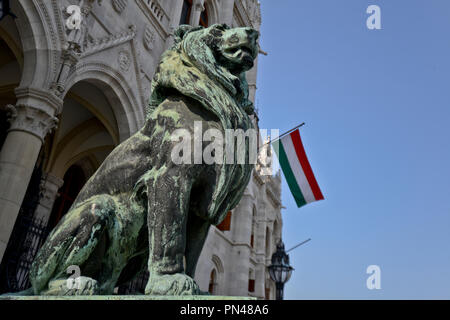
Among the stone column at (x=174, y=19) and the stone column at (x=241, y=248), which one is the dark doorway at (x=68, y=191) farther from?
the stone column at (x=241, y=248)

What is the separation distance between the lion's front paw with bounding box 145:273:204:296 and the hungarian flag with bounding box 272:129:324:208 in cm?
885

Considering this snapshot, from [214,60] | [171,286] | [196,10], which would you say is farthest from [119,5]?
[171,286]

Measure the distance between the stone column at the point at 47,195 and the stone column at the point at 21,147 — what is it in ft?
16.4

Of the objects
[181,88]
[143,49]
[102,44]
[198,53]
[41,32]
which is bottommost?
[181,88]

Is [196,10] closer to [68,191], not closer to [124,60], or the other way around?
[124,60]

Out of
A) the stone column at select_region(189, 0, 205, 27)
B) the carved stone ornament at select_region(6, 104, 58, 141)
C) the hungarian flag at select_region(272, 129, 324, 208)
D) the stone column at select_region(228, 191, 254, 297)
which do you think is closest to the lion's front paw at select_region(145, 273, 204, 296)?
the carved stone ornament at select_region(6, 104, 58, 141)

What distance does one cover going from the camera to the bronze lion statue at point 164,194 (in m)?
1.72

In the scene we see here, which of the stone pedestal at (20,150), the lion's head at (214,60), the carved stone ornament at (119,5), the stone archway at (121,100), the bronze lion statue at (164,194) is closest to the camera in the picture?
the bronze lion statue at (164,194)

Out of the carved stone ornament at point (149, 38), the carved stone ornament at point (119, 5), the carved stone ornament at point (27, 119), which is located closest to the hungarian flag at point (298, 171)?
the carved stone ornament at point (149, 38)
